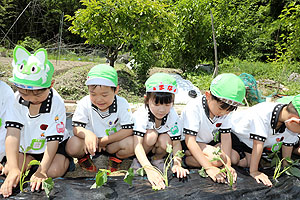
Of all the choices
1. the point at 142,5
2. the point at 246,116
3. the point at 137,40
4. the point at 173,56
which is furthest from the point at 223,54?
the point at 246,116

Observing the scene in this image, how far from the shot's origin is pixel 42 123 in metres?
2.03

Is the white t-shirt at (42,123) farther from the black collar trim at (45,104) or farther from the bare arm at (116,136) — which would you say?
the bare arm at (116,136)

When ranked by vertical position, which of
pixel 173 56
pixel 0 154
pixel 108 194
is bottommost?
pixel 108 194

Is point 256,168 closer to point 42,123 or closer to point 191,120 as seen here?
point 191,120

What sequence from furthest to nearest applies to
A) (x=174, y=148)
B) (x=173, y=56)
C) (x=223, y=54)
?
(x=223, y=54), (x=173, y=56), (x=174, y=148)

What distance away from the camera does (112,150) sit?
244 cm

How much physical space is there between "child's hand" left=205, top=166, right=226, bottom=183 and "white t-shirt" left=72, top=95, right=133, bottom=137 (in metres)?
0.80

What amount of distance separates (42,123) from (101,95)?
1.70 feet

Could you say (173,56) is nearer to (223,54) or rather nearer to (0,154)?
(223,54)

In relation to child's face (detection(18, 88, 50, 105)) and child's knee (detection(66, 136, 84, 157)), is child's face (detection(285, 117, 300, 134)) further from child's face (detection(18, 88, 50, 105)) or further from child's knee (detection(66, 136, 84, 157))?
child's face (detection(18, 88, 50, 105))

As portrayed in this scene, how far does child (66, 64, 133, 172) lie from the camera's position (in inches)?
84.2

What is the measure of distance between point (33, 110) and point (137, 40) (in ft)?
13.3

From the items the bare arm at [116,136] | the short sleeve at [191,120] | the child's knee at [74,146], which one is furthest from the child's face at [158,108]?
the child's knee at [74,146]

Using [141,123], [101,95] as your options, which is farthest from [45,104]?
[141,123]
